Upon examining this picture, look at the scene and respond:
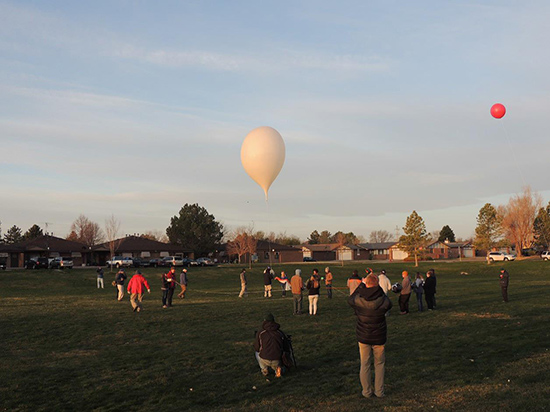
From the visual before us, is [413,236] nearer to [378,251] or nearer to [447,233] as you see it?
[378,251]

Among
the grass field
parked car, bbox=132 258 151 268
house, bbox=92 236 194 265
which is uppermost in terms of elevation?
house, bbox=92 236 194 265

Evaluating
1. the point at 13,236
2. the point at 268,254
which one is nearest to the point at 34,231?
the point at 13,236

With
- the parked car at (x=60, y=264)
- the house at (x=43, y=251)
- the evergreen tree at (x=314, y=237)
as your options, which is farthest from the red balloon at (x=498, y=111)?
the evergreen tree at (x=314, y=237)

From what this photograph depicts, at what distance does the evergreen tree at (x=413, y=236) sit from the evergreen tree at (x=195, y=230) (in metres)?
34.1

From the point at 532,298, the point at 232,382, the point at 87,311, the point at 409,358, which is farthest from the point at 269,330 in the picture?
the point at 532,298

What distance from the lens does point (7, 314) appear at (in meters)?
20.5

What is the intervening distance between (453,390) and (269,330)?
11.5 ft

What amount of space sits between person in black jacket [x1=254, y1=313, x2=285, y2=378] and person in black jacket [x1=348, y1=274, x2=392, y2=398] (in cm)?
201

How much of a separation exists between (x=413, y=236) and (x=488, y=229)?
35.2 ft

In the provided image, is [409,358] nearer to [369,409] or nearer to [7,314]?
[369,409]

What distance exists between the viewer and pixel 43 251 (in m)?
73.6

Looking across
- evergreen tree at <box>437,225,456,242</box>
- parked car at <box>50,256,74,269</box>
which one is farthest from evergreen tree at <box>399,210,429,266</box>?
evergreen tree at <box>437,225,456,242</box>

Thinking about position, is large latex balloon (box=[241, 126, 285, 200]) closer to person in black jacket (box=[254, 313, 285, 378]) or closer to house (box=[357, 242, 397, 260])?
person in black jacket (box=[254, 313, 285, 378])

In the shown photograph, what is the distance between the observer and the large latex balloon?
24781mm
